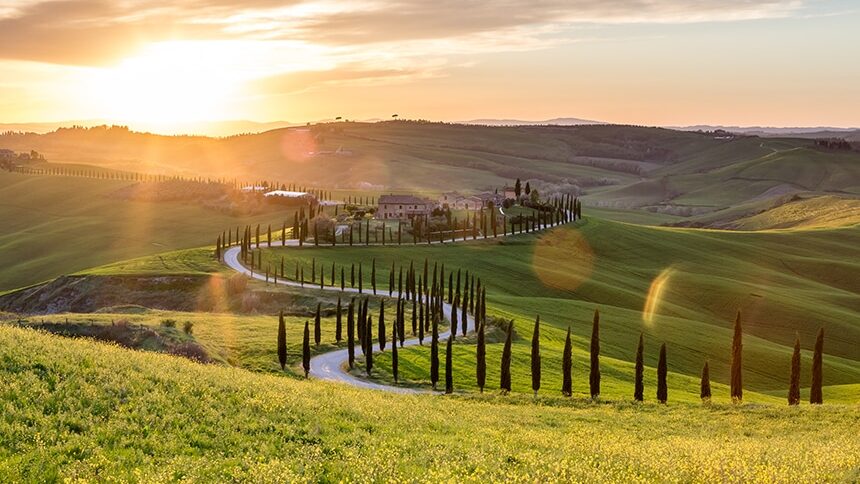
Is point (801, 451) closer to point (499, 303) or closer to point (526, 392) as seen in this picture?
point (526, 392)

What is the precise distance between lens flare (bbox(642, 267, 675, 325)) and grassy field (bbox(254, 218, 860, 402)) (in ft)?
2.93

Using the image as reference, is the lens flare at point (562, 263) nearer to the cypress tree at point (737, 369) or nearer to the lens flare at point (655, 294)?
the lens flare at point (655, 294)

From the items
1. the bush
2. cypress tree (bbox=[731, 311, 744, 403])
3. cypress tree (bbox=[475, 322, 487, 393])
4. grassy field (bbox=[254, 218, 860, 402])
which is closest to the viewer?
cypress tree (bbox=[731, 311, 744, 403])

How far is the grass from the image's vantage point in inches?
922

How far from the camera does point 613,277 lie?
169000mm

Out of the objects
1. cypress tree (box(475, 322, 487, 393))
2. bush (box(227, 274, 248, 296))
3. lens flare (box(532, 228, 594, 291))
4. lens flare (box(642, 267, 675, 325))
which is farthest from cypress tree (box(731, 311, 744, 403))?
bush (box(227, 274, 248, 296))

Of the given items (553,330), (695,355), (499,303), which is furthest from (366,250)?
(695,355)

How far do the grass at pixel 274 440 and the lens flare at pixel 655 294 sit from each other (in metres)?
87.9

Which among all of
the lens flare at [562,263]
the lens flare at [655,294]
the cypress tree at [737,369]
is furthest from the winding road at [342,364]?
the lens flare at [562,263]

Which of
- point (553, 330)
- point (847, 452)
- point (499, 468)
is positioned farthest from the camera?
point (553, 330)

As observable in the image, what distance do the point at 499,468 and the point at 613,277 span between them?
491ft

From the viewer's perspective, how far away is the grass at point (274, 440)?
2342cm

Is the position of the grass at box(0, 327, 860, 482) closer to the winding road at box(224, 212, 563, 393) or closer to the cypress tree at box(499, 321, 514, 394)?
the cypress tree at box(499, 321, 514, 394)

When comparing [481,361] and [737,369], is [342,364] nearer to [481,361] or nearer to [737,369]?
[481,361]
